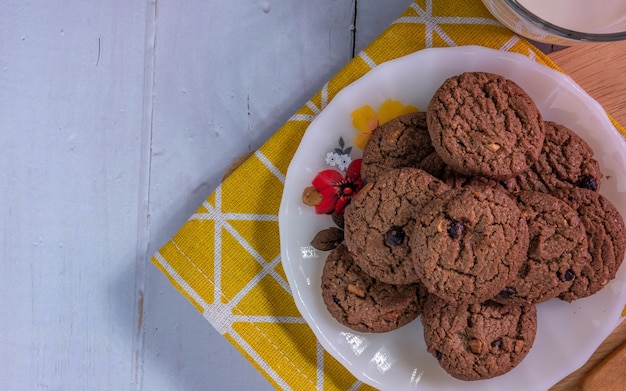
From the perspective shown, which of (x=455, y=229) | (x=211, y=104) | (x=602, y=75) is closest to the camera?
(x=455, y=229)

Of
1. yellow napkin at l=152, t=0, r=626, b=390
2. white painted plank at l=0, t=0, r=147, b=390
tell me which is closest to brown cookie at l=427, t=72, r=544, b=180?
yellow napkin at l=152, t=0, r=626, b=390

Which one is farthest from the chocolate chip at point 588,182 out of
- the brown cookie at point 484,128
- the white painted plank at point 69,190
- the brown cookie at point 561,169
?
the white painted plank at point 69,190

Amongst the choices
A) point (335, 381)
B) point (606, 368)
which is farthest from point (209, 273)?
point (606, 368)

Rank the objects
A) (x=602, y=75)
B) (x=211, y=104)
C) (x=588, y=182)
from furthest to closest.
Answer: (x=211, y=104)
(x=602, y=75)
(x=588, y=182)

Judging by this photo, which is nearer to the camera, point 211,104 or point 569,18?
point 569,18

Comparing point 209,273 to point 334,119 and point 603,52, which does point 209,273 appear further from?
point 603,52

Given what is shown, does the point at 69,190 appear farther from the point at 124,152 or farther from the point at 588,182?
the point at 588,182

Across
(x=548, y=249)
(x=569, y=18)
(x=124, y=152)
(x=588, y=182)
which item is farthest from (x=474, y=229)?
(x=124, y=152)
